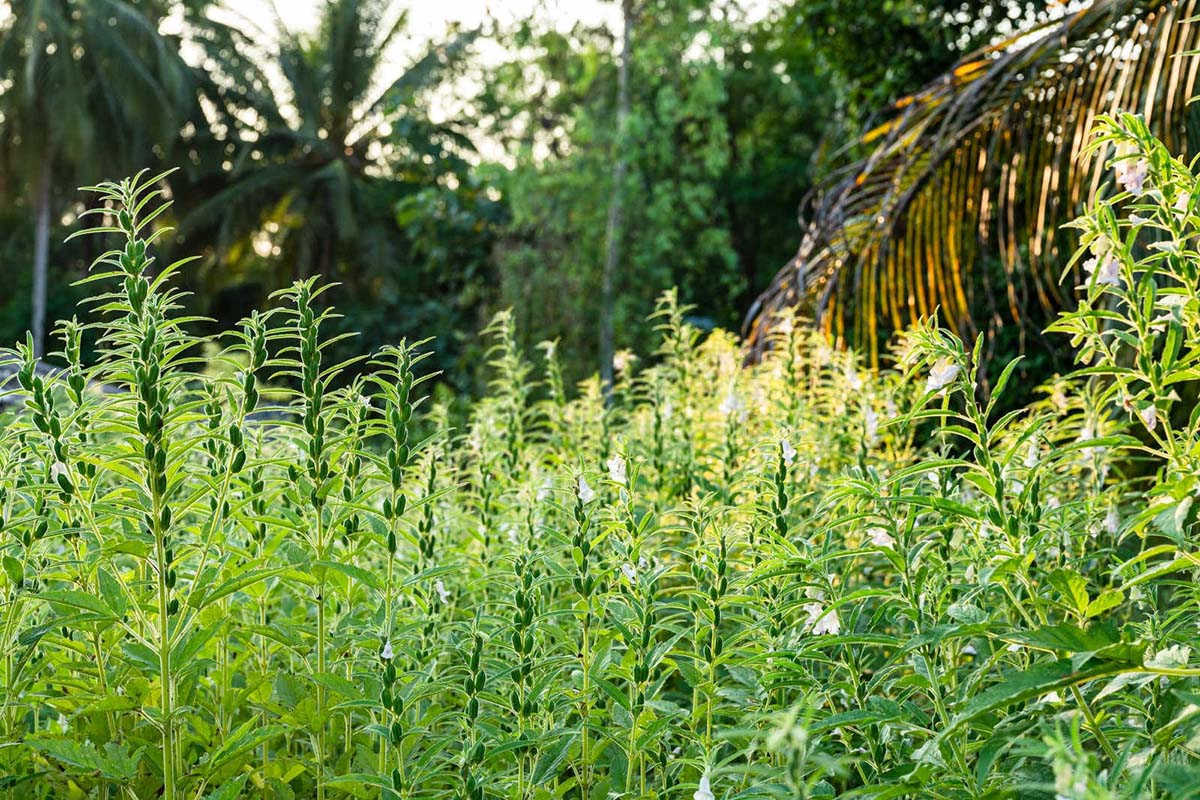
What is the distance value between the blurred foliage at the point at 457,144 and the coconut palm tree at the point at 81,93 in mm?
67

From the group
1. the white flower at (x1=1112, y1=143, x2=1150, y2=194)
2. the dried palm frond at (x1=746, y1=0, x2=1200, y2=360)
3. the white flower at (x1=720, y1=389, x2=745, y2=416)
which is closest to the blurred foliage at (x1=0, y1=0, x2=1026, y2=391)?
the dried palm frond at (x1=746, y1=0, x2=1200, y2=360)

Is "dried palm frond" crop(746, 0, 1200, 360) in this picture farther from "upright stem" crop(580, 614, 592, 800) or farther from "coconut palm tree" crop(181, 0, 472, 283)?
"coconut palm tree" crop(181, 0, 472, 283)

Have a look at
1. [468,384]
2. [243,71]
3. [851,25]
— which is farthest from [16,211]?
[851,25]

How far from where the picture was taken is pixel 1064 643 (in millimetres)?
1105

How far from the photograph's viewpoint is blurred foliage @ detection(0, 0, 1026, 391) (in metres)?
14.4

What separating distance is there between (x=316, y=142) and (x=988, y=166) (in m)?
21.2

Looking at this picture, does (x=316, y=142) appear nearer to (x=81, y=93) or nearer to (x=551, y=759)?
(x=81, y=93)

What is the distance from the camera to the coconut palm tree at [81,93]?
23391mm

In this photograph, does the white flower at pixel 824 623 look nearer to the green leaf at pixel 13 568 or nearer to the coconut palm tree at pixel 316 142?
the green leaf at pixel 13 568

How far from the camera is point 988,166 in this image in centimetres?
426

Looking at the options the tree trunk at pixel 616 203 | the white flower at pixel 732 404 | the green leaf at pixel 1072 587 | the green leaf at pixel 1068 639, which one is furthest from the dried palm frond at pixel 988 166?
the tree trunk at pixel 616 203

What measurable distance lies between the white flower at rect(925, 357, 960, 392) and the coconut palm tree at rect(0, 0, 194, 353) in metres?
25.0

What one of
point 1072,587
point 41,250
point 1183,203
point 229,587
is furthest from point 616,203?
point 41,250

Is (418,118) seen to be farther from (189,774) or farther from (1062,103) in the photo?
(189,774)
